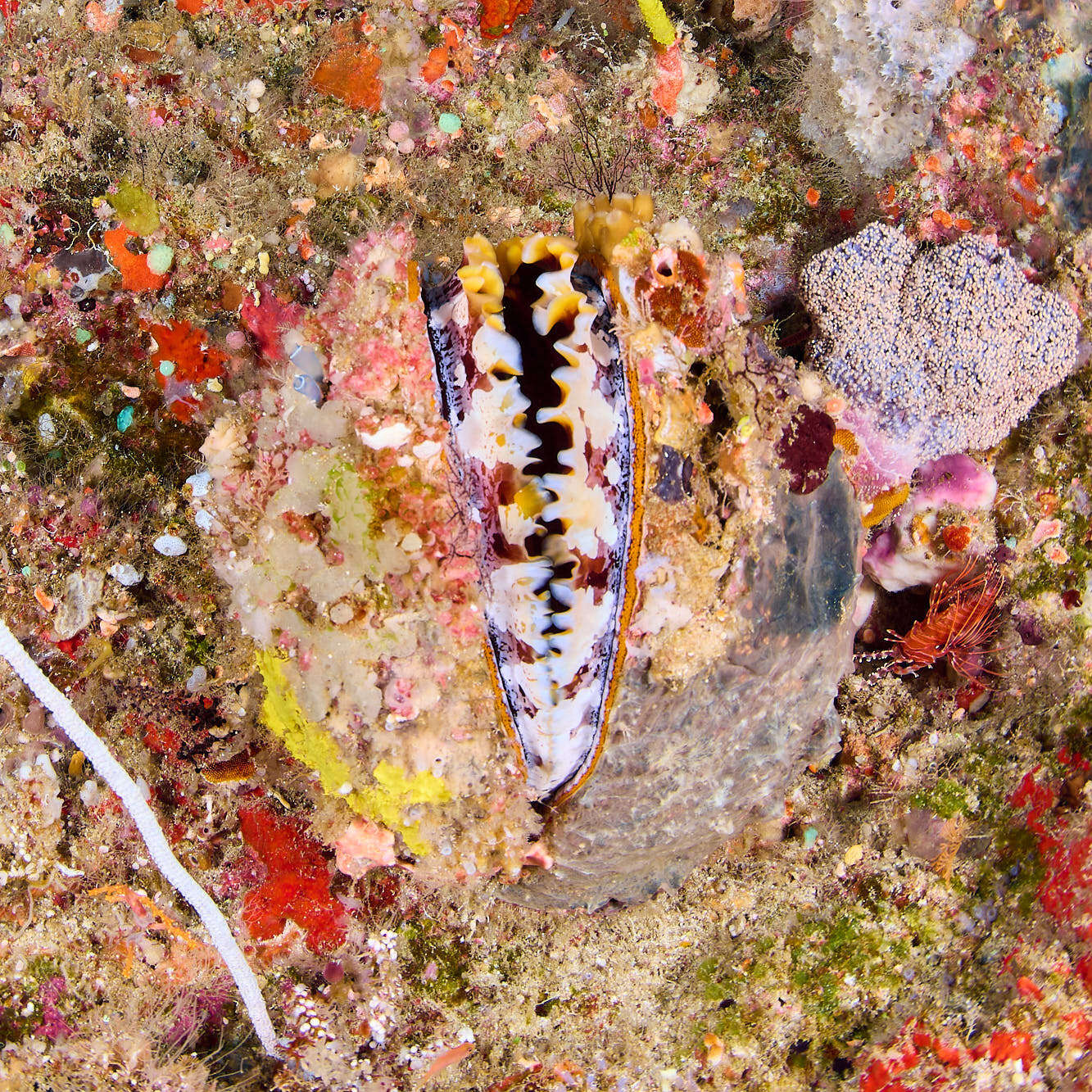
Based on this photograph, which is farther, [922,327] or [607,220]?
[922,327]

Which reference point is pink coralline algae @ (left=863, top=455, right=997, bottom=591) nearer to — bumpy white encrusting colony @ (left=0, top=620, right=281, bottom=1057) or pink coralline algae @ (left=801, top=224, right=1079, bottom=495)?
pink coralline algae @ (left=801, top=224, right=1079, bottom=495)

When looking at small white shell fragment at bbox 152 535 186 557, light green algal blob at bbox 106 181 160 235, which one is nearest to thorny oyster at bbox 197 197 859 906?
small white shell fragment at bbox 152 535 186 557

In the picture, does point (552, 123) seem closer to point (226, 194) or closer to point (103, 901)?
point (226, 194)

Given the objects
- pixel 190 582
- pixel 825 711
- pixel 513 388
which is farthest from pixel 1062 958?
pixel 190 582

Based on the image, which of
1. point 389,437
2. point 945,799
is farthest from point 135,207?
point 945,799

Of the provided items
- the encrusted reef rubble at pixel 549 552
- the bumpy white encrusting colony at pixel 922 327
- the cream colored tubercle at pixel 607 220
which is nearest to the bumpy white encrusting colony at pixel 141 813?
the encrusted reef rubble at pixel 549 552

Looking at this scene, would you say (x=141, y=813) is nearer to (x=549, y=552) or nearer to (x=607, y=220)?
(x=549, y=552)
